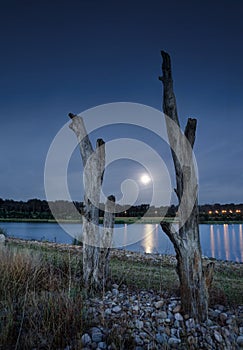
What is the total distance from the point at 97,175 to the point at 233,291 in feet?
11.4

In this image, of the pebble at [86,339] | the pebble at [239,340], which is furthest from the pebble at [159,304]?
the pebble at [86,339]

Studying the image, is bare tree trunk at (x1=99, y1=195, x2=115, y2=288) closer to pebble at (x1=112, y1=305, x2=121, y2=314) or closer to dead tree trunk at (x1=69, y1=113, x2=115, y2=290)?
dead tree trunk at (x1=69, y1=113, x2=115, y2=290)

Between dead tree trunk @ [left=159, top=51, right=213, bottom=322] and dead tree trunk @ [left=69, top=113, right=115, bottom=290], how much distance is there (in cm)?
178

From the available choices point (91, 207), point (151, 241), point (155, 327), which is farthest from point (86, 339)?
point (151, 241)

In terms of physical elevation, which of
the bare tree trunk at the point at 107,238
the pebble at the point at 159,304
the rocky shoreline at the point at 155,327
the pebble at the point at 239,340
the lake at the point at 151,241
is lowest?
the lake at the point at 151,241

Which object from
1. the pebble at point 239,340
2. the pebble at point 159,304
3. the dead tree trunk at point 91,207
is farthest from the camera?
the dead tree trunk at point 91,207

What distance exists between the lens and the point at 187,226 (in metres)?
3.91

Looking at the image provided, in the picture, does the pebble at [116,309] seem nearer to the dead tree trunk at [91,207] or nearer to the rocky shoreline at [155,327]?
the rocky shoreline at [155,327]

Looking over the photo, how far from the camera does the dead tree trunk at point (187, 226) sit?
3807mm

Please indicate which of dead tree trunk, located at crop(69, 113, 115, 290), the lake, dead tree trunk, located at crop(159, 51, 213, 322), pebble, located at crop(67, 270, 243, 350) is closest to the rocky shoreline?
pebble, located at crop(67, 270, 243, 350)

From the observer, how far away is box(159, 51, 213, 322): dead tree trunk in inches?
150

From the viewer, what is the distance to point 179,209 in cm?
402

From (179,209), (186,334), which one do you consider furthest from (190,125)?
(186,334)

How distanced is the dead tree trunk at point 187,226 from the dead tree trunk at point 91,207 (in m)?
1.78
